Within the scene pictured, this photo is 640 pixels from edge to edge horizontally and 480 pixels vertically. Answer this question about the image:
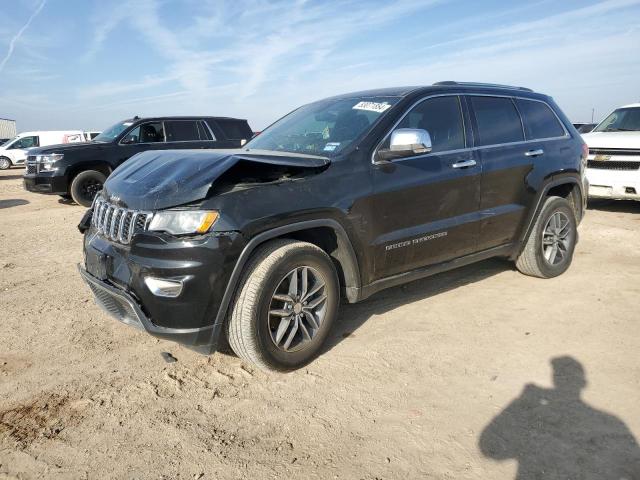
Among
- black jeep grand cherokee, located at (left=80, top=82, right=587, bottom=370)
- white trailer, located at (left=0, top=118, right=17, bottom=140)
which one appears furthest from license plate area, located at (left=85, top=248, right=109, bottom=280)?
white trailer, located at (left=0, top=118, right=17, bottom=140)

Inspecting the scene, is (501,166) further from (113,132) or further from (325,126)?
(113,132)

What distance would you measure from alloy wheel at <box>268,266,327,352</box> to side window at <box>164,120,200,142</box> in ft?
26.6

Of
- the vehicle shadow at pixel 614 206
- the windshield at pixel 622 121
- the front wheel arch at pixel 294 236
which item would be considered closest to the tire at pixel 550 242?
the front wheel arch at pixel 294 236

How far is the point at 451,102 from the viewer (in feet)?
13.2

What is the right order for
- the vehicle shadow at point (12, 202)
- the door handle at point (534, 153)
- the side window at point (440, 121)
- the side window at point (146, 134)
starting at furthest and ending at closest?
the vehicle shadow at point (12, 202) → the side window at point (146, 134) → the door handle at point (534, 153) → the side window at point (440, 121)

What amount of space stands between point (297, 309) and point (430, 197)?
138 cm

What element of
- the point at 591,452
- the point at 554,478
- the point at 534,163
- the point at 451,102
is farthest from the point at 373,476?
the point at 534,163

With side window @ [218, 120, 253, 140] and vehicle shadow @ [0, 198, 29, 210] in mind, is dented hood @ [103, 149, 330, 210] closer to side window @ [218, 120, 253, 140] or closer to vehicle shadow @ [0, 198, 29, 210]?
side window @ [218, 120, 253, 140]

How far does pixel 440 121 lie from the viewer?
155 inches

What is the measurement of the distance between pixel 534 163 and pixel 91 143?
8.57 metres

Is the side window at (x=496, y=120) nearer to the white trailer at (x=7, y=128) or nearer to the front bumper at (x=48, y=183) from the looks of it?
the front bumper at (x=48, y=183)

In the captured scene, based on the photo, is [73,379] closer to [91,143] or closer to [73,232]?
[73,232]

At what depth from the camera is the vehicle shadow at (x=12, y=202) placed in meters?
11.1

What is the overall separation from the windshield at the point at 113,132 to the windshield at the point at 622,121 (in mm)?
9484
